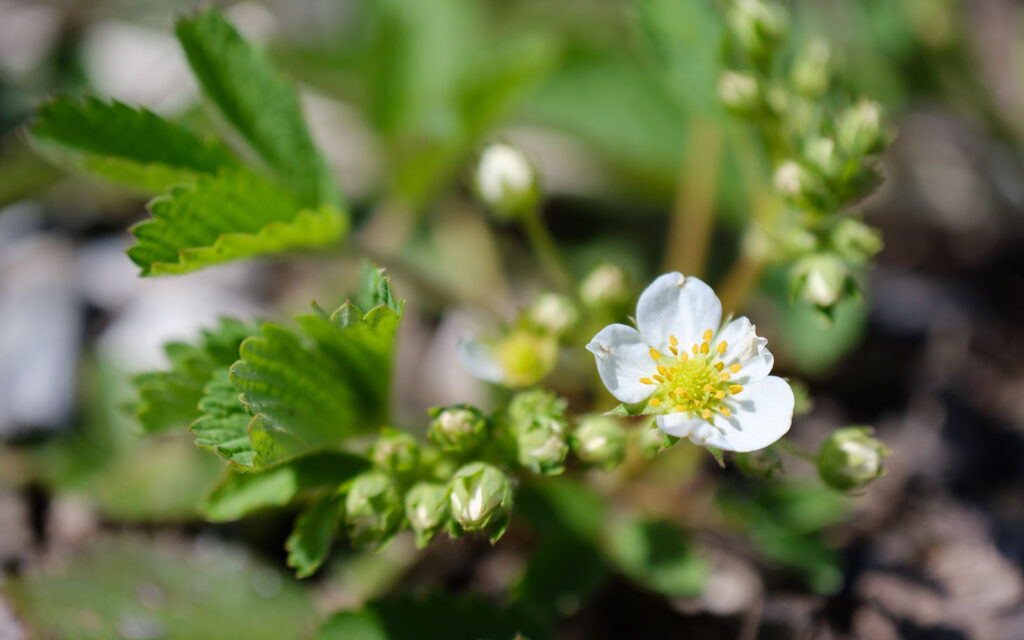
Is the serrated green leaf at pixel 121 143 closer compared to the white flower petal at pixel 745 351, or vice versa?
the white flower petal at pixel 745 351

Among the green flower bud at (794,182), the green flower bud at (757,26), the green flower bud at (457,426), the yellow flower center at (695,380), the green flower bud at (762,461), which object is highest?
the green flower bud at (757,26)

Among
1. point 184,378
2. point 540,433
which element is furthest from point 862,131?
point 184,378

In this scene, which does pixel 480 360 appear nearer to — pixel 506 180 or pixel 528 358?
pixel 528 358

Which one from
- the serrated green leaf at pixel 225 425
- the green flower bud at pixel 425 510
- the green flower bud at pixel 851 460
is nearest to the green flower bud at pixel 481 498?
the green flower bud at pixel 425 510

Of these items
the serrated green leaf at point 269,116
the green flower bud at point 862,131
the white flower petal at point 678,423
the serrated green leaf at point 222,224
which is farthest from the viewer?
the serrated green leaf at point 269,116

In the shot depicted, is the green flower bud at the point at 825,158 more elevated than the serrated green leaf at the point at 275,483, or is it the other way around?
the green flower bud at the point at 825,158

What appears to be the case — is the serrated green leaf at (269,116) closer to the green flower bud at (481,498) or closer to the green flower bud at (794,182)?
the green flower bud at (481,498)

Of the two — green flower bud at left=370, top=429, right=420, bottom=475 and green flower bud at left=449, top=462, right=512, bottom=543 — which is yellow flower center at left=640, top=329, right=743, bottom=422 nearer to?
green flower bud at left=449, top=462, right=512, bottom=543
